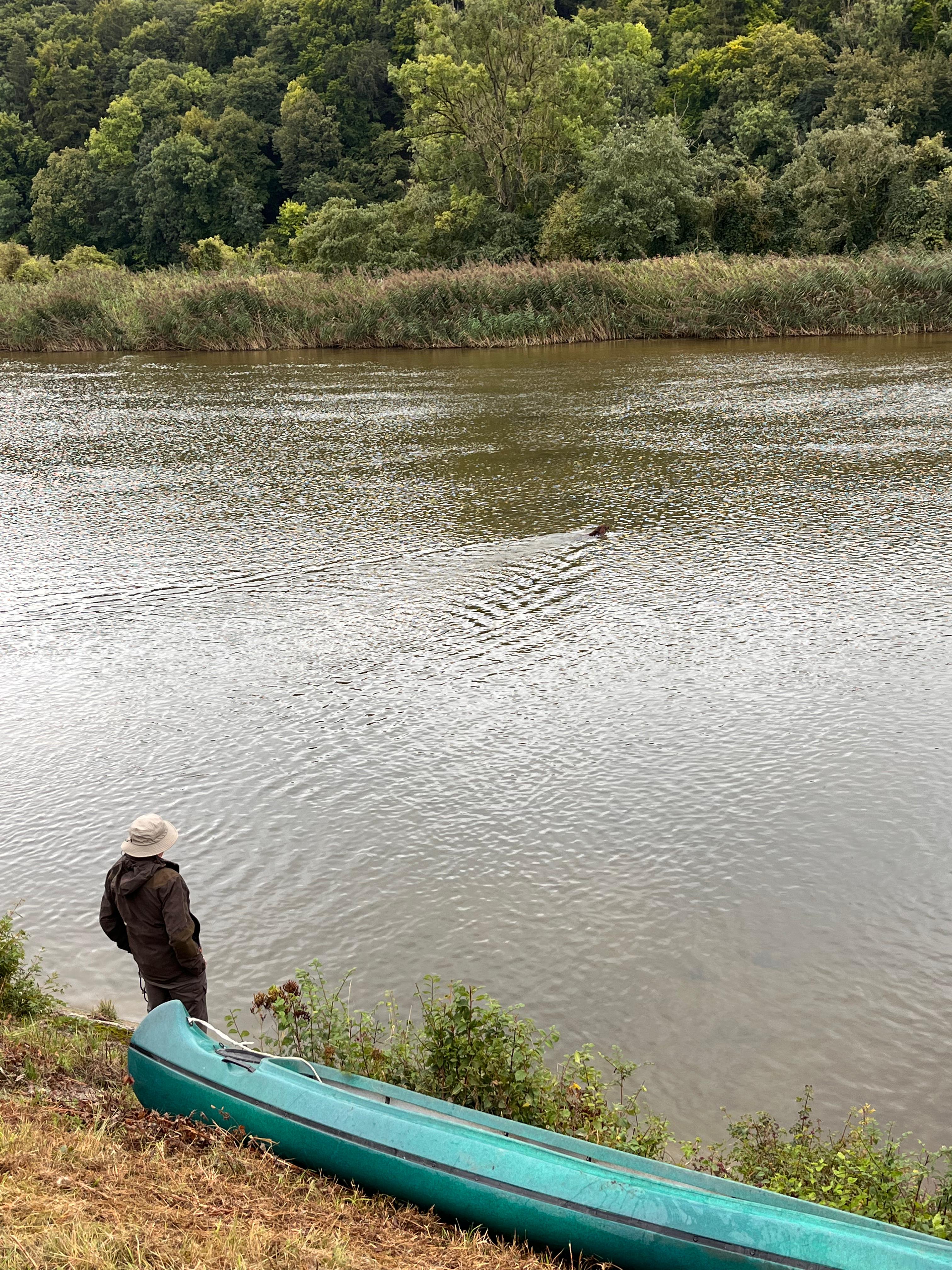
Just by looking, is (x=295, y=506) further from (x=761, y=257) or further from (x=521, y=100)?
(x=521, y=100)

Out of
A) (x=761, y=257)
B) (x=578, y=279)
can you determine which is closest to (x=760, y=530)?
(x=578, y=279)

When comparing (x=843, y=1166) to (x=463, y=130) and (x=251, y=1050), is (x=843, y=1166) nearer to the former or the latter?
(x=251, y=1050)

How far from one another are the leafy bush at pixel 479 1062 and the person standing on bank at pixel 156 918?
29 cm

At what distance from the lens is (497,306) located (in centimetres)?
3375

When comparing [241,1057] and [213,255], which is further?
[213,255]

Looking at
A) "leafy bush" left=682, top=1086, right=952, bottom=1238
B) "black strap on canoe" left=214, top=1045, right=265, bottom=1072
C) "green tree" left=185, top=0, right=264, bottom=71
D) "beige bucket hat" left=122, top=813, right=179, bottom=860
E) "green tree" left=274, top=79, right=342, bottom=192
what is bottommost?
"leafy bush" left=682, top=1086, right=952, bottom=1238

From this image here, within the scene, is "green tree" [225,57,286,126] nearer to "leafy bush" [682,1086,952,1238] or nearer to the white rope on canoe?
the white rope on canoe

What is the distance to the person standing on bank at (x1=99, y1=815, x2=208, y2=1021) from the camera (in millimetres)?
4512

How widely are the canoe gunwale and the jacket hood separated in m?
0.68

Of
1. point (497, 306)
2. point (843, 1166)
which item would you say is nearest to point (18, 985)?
point (843, 1166)

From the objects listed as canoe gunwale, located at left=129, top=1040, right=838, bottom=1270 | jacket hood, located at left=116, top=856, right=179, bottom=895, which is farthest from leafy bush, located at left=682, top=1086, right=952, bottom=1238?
jacket hood, located at left=116, top=856, right=179, bottom=895

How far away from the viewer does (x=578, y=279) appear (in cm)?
3353

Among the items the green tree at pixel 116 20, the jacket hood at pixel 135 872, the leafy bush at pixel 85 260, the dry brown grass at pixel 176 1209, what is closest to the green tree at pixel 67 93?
the green tree at pixel 116 20

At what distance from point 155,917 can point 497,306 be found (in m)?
31.2
